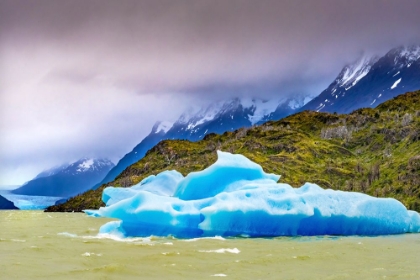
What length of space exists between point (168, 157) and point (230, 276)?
134 meters

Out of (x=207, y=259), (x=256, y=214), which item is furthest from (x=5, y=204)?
(x=207, y=259)

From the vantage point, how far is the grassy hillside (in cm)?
9112

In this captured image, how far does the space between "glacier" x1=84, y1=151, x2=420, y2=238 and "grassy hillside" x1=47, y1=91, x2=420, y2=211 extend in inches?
1765

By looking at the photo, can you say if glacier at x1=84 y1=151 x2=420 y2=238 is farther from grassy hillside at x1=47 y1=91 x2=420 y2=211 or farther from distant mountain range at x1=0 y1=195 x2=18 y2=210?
distant mountain range at x1=0 y1=195 x2=18 y2=210

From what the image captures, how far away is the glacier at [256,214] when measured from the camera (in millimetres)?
27453

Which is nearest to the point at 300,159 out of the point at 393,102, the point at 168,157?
the point at 168,157

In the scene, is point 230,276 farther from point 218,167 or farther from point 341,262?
point 218,167

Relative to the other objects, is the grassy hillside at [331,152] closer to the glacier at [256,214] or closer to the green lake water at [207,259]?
the glacier at [256,214]

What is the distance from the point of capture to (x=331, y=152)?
116938 mm

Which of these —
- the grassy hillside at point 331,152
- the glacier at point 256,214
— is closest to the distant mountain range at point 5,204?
the grassy hillside at point 331,152

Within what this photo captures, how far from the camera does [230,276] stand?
577 inches

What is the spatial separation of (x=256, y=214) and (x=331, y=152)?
93.2 m

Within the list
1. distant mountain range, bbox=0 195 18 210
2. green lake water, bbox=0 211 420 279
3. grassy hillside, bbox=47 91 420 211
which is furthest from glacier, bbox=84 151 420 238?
distant mountain range, bbox=0 195 18 210

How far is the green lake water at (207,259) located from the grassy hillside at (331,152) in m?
53.9
